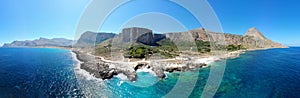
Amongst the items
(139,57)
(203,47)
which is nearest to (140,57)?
(139,57)

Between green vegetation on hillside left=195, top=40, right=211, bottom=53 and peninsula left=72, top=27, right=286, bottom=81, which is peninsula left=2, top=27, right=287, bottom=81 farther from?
green vegetation on hillside left=195, top=40, right=211, bottom=53

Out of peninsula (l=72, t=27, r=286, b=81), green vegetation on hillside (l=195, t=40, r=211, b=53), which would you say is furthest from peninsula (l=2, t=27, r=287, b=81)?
green vegetation on hillside (l=195, t=40, r=211, b=53)

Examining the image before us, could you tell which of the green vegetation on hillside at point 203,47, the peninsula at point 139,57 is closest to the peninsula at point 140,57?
the peninsula at point 139,57

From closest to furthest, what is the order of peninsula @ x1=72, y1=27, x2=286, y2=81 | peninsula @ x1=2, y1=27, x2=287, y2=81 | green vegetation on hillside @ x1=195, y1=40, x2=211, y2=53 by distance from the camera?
peninsula @ x1=2, y1=27, x2=287, y2=81 → peninsula @ x1=72, y1=27, x2=286, y2=81 → green vegetation on hillside @ x1=195, y1=40, x2=211, y2=53

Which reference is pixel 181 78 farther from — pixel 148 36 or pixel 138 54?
pixel 148 36

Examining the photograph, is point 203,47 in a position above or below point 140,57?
above

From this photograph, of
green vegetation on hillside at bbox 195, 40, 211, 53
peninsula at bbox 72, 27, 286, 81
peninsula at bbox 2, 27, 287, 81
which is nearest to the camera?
peninsula at bbox 2, 27, 287, 81

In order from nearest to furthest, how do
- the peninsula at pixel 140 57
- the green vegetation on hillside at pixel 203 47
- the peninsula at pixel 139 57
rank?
1. the peninsula at pixel 139 57
2. the peninsula at pixel 140 57
3. the green vegetation on hillside at pixel 203 47

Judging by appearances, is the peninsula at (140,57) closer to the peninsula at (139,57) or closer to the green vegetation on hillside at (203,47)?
the peninsula at (139,57)

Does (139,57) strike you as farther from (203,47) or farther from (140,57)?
(203,47)

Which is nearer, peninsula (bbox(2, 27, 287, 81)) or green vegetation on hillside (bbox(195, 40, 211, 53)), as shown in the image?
peninsula (bbox(2, 27, 287, 81))

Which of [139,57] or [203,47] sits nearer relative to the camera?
[139,57]
